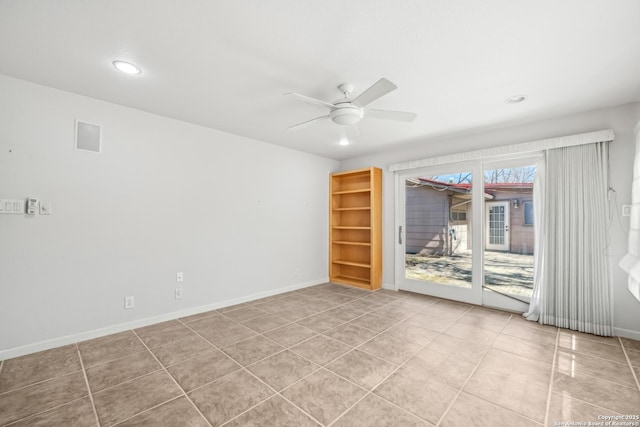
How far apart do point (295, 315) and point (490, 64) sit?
10.7ft

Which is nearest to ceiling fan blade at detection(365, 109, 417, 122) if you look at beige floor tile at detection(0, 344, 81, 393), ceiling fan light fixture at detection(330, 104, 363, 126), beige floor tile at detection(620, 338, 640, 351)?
ceiling fan light fixture at detection(330, 104, 363, 126)

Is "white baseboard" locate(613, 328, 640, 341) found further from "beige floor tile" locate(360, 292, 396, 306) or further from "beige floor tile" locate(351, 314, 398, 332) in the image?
"beige floor tile" locate(360, 292, 396, 306)

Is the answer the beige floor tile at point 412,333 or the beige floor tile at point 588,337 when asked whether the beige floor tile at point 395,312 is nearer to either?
the beige floor tile at point 412,333

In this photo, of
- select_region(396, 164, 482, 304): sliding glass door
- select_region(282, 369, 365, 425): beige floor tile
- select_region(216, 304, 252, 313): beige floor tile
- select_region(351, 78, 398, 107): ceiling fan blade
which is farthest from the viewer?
select_region(396, 164, 482, 304): sliding glass door

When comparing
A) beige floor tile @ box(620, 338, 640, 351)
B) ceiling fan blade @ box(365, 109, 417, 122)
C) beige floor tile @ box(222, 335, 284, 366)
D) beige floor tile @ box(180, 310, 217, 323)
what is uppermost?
ceiling fan blade @ box(365, 109, 417, 122)

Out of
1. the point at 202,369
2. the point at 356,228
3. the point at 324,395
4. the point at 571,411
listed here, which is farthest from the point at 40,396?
the point at 356,228

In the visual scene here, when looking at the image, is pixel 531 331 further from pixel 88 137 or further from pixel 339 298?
pixel 88 137

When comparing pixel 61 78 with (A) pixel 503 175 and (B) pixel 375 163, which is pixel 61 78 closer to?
(B) pixel 375 163

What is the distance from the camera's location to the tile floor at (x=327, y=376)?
1676 millimetres

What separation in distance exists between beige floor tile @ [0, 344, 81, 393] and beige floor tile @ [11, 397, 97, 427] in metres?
0.52

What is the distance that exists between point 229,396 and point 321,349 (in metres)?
0.93

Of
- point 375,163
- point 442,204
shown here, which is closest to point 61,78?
point 375,163

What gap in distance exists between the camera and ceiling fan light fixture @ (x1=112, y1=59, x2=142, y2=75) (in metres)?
2.16

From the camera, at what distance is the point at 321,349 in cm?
252
